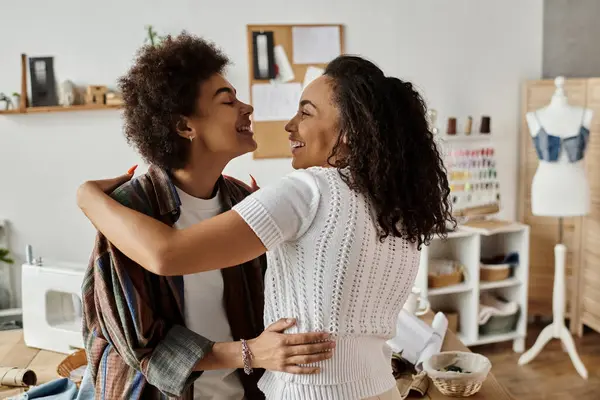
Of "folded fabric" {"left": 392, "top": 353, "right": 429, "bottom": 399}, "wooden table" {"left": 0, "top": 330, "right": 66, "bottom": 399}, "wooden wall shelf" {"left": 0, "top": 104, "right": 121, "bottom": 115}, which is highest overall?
"wooden wall shelf" {"left": 0, "top": 104, "right": 121, "bottom": 115}

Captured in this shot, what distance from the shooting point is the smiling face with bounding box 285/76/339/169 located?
1.29 metres

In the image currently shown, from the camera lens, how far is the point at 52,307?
2730mm

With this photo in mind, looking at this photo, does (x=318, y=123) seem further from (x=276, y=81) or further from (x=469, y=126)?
(x=469, y=126)

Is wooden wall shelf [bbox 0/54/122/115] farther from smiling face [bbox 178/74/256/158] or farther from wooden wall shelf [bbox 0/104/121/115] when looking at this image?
smiling face [bbox 178/74/256/158]

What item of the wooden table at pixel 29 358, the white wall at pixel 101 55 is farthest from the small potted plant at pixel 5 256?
the wooden table at pixel 29 358

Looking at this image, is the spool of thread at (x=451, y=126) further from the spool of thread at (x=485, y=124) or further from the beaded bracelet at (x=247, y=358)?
the beaded bracelet at (x=247, y=358)

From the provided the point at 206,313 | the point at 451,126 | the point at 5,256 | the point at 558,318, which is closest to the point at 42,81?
the point at 5,256

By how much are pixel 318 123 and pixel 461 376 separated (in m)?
1.10

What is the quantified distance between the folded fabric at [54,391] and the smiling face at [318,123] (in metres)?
1.08

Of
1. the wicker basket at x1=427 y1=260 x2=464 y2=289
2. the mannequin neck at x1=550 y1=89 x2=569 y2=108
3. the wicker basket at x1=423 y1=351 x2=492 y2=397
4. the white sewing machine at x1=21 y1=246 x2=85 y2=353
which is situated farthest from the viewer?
the wicker basket at x1=427 y1=260 x2=464 y2=289

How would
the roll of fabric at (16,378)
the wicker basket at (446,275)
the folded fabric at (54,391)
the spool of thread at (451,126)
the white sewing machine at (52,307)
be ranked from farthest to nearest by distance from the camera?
the spool of thread at (451,126), the wicker basket at (446,275), the white sewing machine at (52,307), the roll of fabric at (16,378), the folded fabric at (54,391)

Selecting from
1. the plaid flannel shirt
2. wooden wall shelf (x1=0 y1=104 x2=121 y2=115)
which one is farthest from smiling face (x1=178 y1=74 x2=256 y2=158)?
wooden wall shelf (x1=0 y1=104 x2=121 y2=115)

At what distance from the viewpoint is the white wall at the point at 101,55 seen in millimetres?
3918

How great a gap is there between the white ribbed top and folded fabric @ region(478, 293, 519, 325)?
3.14m
